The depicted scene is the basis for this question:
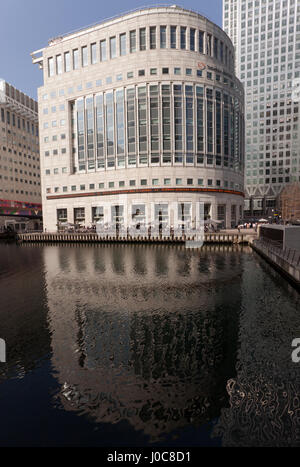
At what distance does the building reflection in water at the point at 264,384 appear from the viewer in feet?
23.8

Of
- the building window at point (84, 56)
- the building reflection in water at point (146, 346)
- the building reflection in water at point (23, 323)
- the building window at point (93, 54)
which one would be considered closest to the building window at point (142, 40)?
the building window at point (93, 54)

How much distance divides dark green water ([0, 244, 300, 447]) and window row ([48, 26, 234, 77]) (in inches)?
2785

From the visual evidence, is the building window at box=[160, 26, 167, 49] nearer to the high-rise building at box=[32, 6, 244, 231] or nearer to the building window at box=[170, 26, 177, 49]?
the high-rise building at box=[32, 6, 244, 231]

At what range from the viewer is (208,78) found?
6638 cm

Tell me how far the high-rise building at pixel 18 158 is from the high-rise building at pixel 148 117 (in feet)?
176

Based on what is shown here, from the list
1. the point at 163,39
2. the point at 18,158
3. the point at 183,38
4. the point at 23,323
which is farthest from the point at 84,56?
the point at 23,323

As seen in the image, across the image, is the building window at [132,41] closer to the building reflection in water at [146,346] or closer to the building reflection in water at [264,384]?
the building reflection in water at [146,346]

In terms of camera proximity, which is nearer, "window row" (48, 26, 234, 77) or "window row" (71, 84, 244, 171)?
"window row" (48, 26, 234, 77)

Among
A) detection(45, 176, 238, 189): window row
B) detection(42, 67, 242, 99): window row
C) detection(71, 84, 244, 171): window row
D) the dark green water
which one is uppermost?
detection(42, 67, 242, 99): window row

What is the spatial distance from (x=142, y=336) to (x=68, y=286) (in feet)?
42.1

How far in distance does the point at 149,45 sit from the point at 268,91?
93.2 metres

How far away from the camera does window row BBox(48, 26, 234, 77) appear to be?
2522 inches

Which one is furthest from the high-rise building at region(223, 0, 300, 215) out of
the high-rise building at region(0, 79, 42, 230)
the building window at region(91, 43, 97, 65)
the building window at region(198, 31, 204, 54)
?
the high-rise building at region(0, 79, 42, 230)
